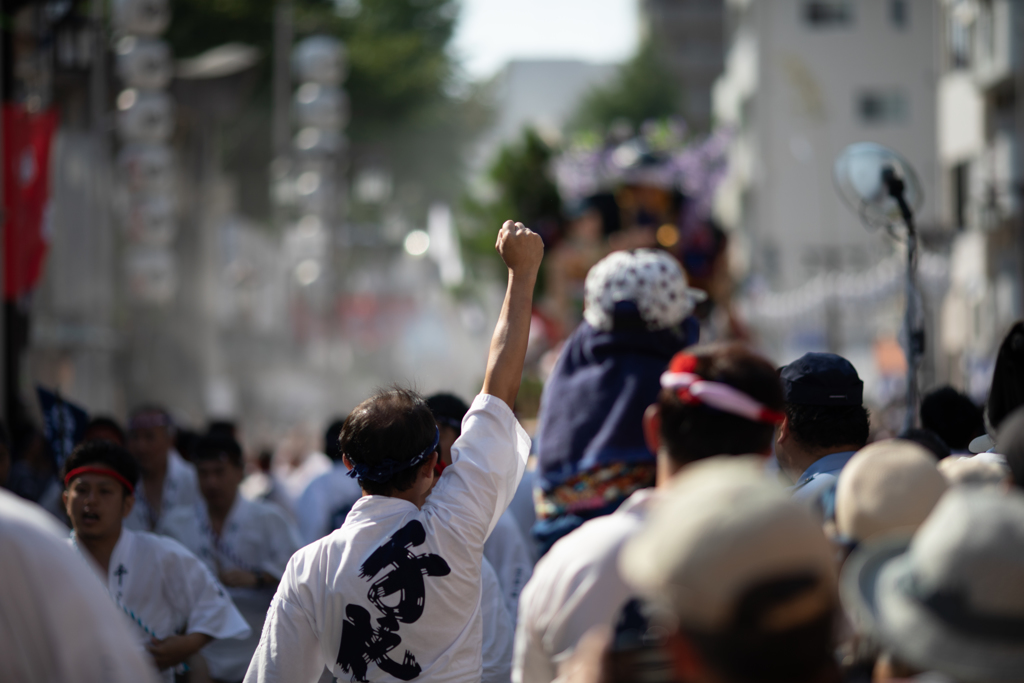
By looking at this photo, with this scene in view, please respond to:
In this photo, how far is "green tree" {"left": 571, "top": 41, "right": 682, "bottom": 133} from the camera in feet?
175

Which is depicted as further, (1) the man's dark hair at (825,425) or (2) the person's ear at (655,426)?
(1) the man's dark hair at (825,425)

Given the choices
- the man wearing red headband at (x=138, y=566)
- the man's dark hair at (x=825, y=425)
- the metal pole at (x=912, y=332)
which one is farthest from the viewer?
the metal pole at (x=912, y=332)

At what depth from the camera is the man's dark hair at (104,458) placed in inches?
192

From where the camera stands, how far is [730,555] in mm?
1885

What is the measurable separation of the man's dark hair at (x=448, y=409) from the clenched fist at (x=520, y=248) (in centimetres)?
138

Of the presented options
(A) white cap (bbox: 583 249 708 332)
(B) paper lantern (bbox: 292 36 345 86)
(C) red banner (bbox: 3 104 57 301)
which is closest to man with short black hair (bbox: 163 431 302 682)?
(A) white cap (bbox: 583 249 708 332)

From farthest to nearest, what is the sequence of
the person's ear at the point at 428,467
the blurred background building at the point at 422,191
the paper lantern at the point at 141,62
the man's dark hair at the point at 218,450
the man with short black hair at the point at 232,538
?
the paper lantern at the point at 141,62
the blurred background building at the point at 422,191
the man's dark hair at the point at 218,450
the man with short black hair at the point at 232,538
the person's ear at the point at 428,467

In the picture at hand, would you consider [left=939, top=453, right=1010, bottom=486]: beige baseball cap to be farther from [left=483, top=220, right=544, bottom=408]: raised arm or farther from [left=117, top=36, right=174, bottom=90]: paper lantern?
[left=117, top=36, right=174, bottom=90]: paper lantern

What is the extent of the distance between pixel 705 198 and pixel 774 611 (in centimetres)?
1582

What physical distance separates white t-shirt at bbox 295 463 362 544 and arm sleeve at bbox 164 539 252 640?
7.34 ft

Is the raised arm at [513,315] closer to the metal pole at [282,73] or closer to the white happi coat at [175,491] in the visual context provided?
the white happi coat at [175,491]

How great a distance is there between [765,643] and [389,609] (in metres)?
1.74

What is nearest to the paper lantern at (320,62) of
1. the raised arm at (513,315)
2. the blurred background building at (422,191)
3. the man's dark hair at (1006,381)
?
the blurred background building at (422,191)

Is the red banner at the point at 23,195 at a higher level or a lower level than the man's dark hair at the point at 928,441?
higher
